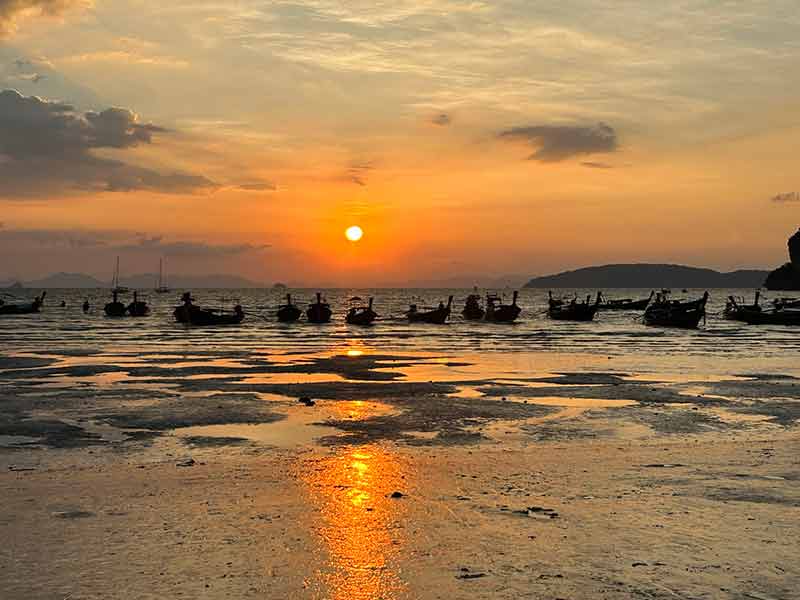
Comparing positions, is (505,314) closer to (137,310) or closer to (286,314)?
(286,314)

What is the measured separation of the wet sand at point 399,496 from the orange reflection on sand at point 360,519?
40mm

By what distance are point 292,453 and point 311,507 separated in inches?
169

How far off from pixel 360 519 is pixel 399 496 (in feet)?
4.28

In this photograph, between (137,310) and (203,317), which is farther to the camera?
(137,310)

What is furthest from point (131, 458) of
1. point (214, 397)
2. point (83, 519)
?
point (214, 397)

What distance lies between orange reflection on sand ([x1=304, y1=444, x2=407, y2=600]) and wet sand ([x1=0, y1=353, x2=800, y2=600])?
0.04 meters

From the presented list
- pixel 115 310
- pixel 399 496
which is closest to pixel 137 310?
pixel 115 310

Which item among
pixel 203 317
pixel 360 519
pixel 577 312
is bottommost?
pixel 360 519

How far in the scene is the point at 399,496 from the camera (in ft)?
38.0

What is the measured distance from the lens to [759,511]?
10.7 m

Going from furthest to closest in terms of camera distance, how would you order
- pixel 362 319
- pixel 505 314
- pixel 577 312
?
pixel 577 312 < pixel 505 314 < pixel 362 319

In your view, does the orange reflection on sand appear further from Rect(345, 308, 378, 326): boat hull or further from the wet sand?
Rect(345, 308, 378, 326): boat hull

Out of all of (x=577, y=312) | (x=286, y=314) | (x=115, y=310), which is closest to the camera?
(x=286, y=314)

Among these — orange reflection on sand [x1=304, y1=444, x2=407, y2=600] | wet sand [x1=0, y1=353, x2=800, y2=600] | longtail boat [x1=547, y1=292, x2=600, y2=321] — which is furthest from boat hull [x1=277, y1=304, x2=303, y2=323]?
orange reflection on sand [x1=304, y1=444, x2=407, y2=600]
